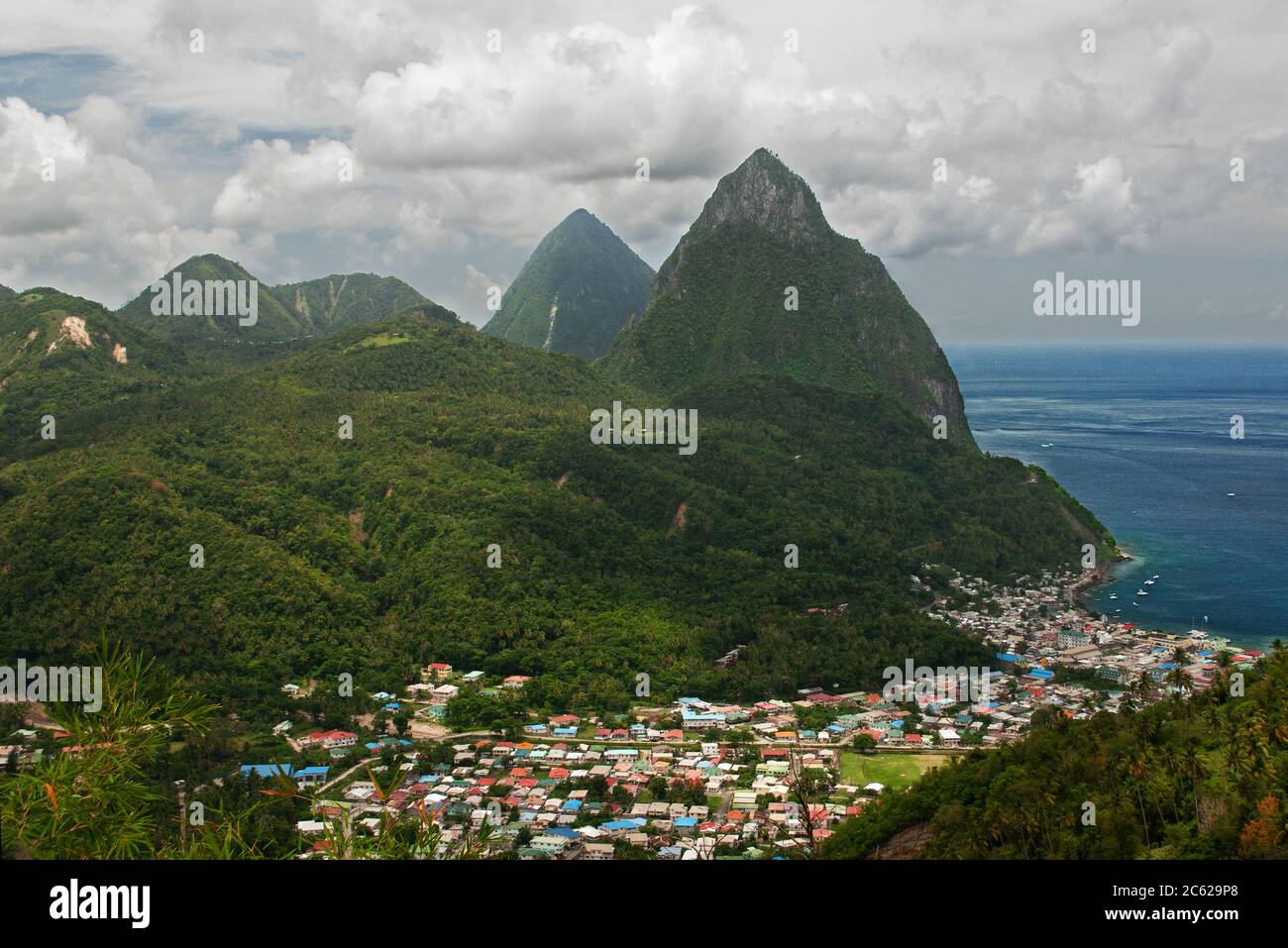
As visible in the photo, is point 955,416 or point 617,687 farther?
point 955,416

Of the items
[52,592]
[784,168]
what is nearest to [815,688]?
[52,592]

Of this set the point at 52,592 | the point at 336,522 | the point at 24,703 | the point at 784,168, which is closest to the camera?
the point at 24,703

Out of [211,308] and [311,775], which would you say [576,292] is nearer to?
[211,308]

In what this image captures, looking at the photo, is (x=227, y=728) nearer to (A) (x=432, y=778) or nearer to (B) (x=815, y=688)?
(A) (x=432, y=778)

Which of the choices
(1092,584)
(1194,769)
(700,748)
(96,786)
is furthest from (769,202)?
(96,786)

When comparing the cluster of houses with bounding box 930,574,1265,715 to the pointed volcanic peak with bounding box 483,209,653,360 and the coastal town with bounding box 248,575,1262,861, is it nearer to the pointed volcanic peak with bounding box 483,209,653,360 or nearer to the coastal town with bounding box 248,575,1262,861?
the coastal town with bounding box 248,575,1262,861

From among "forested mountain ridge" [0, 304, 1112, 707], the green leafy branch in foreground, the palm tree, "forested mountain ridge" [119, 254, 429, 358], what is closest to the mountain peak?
"forested mountain ridge" [0, 304, 1112, 707]
